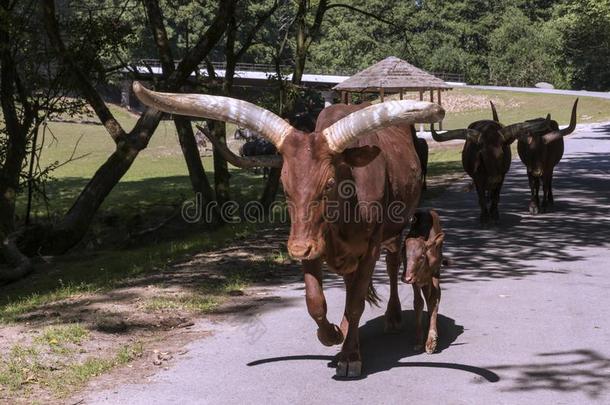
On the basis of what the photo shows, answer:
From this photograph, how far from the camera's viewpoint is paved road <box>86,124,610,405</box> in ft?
20.2

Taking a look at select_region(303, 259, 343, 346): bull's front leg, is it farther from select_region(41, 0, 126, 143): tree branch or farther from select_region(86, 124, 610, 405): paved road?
select_region(41, 0, 126, 143): tree branch

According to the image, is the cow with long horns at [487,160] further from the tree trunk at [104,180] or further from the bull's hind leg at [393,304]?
the bull's hind leg at [393,304]

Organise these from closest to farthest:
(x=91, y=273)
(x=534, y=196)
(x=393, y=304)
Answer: (x=393, y=304), (x=91, y=273), (x=534, y=196)

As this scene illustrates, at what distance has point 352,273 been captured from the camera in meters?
6.50

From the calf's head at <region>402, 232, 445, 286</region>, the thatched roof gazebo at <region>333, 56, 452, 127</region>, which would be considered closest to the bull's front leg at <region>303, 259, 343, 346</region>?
the calf's head at <region>402, 232, 445, 286</region>

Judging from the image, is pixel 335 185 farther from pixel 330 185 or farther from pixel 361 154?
pixel 361 154

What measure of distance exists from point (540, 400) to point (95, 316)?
14.3ft

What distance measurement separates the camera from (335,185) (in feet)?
19.6

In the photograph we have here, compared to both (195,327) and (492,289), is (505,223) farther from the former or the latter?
(195,327)

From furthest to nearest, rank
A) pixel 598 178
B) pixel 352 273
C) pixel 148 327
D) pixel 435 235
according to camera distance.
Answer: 1. pixel 598 178
2. pixel 148 327
3. pixel 435 235
4. pixel 352 273

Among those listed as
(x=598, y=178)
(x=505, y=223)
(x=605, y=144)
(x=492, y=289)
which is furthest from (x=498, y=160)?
(x=605, y=144)

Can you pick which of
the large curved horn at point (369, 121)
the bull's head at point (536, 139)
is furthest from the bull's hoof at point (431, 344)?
the bull's head at point (536, 139)

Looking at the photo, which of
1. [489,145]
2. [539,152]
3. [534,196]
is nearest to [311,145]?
[489,145]

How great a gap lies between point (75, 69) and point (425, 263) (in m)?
10.2
